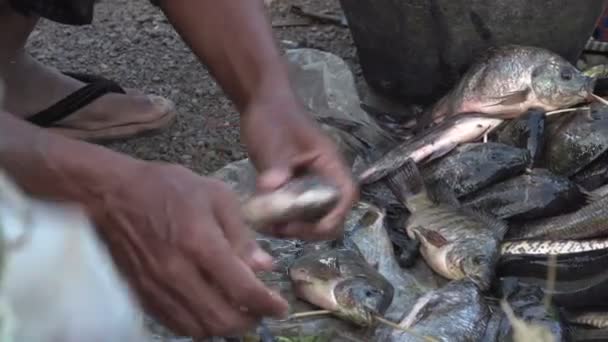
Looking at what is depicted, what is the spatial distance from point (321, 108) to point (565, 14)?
952mm

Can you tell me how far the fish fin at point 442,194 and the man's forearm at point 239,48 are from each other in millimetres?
1036

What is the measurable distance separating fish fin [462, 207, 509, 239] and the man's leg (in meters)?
1.23

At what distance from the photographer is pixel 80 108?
347cm

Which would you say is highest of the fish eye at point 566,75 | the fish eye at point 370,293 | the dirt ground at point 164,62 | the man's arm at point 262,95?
the man's arm at point 262,95

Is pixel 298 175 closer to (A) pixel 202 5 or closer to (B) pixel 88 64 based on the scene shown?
(A) pixel 202 5

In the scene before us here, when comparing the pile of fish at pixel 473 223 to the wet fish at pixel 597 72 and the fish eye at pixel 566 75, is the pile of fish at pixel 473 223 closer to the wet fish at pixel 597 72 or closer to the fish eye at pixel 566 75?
the fish eye at pixel 566 75

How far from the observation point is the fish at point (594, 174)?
3.33 meters

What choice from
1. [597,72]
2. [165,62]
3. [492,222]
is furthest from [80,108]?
[597,72]

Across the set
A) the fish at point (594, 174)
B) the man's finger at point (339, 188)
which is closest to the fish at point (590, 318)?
the fish at point (594, 174)

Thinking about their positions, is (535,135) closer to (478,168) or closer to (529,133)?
(529,133)

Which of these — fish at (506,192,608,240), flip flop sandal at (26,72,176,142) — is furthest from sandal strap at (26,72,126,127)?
fish at (506,192,608,240)

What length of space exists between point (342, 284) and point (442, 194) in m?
0.64

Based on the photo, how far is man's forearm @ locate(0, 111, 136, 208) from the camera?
1515 mm

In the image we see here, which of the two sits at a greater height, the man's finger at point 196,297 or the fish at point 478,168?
the man's finger at point 196,297
